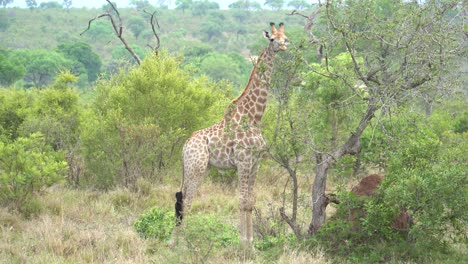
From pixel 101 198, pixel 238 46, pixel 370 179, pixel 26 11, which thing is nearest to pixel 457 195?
pixel 370 179

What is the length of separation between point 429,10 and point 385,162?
1.88 meters

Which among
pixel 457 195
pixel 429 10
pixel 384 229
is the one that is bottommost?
pixel 384 229

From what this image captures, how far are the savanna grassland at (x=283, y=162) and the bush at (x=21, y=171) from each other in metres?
0.02

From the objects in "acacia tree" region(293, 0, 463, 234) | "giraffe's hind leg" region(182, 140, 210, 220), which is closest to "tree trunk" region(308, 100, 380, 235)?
"acacia tree" region(293, 0, 463, 234)

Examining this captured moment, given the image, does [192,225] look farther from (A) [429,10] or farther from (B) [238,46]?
(B) [238,46]

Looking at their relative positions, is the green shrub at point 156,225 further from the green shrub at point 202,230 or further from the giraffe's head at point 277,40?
the giraffe's head at point 277,40

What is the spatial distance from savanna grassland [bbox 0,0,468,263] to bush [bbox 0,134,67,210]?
0.02m

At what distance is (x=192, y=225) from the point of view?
596 centimetres

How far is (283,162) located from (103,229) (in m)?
2.67

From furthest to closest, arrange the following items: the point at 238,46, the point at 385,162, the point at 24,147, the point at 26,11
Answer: the point at 26,11
the point at 238,46
the point at 24,147
the point at 385,162

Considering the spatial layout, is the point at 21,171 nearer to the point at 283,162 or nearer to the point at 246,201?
the point at 246,201

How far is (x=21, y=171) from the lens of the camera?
8.27 meters

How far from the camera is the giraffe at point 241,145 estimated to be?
7.37 m

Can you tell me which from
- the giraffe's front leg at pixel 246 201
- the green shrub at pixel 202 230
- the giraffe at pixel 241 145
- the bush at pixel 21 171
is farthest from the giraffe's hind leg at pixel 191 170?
the bush at pixel 21 171
